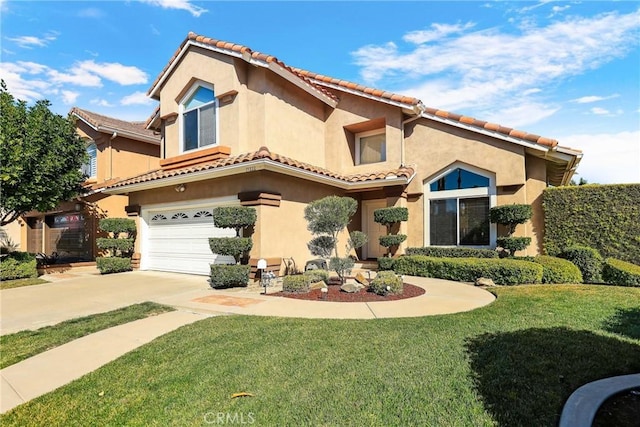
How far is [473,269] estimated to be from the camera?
34.2 ft

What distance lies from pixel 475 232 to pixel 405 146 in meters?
4.48

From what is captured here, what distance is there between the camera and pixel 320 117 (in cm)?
1524

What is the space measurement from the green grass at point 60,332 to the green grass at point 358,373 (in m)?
1.67

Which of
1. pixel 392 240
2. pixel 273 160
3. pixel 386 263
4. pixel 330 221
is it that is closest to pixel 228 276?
pixel 330 221

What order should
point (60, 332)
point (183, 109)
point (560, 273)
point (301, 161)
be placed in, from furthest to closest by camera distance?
point (183, 109)
point (301, 161)
point (560, 273)
point (60, 332)

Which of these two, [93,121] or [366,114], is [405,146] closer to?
[366,114]

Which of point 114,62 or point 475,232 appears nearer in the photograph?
point 475,232

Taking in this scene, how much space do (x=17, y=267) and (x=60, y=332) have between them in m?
9.65

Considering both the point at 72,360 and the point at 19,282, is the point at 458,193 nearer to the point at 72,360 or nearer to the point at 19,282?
the point at 72,360

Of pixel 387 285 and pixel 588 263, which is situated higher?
pixel 588 263

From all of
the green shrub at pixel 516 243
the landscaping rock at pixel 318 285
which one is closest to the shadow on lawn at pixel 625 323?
the green shrub at pixel 516 243

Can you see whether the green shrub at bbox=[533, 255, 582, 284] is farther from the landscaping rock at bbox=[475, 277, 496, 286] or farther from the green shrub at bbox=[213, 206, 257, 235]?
the green shrub at bbox=[213, 206, 257, 235]

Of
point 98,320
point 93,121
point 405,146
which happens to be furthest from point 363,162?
point 93,121

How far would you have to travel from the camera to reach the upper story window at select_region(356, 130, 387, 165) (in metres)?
15.2
